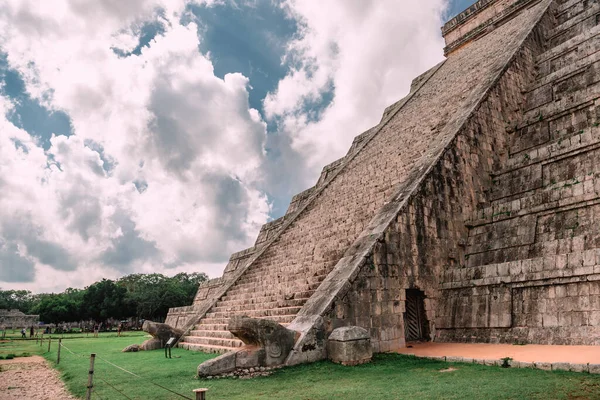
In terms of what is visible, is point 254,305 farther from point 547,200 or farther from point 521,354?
point 547,200

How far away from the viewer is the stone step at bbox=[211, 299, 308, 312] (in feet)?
29.7

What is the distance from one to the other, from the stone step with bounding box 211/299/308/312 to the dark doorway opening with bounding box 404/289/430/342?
2207 millimetres

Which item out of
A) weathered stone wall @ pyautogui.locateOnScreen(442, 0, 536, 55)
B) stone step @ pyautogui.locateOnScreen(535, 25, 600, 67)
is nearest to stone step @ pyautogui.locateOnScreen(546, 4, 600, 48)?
stone step @ pyautogui.locateOnScreen(535, 25, 600, 67)

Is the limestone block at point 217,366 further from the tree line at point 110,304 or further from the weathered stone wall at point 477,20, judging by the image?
the tree line at point 110,304

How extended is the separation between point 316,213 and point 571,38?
9.48 meters

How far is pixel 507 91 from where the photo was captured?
1203 cm

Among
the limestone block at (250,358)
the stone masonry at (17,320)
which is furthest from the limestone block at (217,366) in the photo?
the stone masonry at (17,320)

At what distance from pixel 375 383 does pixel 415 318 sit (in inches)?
148

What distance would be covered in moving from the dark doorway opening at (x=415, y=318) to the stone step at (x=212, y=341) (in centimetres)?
347

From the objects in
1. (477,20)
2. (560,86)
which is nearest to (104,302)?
(477,20)

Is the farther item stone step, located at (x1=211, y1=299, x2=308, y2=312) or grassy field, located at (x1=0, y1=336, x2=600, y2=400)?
stone step, located at (x1=211, y1=299, x2=308, y2=312)

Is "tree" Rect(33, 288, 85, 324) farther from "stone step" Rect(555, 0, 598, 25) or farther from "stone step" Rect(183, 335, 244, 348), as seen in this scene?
"stone step" Rect(555, 0, 598, 25)

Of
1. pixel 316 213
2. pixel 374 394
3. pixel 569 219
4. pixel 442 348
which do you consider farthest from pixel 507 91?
pixel 374 394

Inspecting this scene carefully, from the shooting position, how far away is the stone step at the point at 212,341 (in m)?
9.02
